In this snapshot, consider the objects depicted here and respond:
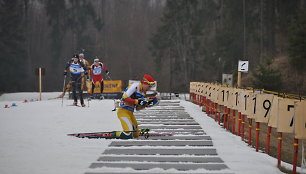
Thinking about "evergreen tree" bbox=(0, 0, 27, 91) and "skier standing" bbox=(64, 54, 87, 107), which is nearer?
"skier standing" bbox=(64, 54, 87, 107)

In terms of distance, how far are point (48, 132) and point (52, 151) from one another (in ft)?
9.33

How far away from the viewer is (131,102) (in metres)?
9.38

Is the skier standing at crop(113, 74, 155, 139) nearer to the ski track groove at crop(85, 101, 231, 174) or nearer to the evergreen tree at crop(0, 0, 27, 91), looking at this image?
the ski track groove at crop(85, 101, 231, 174)

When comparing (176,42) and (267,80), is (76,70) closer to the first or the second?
(267,80)

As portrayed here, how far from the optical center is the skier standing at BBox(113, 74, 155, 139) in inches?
372

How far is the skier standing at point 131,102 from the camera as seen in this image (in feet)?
31.0

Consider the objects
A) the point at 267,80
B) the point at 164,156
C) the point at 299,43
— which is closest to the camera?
the point at 164,156

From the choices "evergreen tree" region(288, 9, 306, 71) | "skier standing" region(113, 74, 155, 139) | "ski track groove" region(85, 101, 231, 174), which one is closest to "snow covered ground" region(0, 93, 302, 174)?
"ski track groove" region(85, 101, 231, 174)

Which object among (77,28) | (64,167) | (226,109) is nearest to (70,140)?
(64,167)

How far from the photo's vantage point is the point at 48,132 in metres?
10.8

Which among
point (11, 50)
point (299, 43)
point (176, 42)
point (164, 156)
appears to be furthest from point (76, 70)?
point (11, 50)

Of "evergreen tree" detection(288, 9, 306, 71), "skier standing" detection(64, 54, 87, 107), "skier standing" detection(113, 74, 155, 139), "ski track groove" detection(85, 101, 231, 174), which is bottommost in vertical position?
"ski track groove" detection(85, 101, 231, 174)

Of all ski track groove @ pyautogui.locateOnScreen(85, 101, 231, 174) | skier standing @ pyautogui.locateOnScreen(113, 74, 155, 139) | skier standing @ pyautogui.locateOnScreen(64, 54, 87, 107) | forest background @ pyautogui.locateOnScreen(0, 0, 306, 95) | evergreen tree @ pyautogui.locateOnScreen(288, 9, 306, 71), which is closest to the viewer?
ski track groove @ pyautogui.locateOnScreen(85, 101, 231, 174)

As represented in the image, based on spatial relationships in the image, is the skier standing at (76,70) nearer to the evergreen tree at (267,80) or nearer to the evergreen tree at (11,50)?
the evergreen tree at (267,80)
